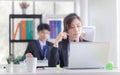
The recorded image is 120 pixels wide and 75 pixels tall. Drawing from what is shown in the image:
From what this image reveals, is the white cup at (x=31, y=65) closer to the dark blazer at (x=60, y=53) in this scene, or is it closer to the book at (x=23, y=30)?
the dark blazer at (x=60, y=53)

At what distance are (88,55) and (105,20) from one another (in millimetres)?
2298

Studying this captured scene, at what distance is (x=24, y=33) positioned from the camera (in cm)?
508

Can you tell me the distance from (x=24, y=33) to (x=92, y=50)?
3.25 meters

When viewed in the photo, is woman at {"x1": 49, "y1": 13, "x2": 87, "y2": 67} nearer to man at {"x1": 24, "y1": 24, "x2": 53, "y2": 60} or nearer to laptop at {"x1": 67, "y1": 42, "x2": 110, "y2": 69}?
laptop at {"x1": 67, "y1": 42, "x2": 110, "y2": 69}

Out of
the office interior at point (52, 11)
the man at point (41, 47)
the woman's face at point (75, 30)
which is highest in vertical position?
the office interior at point (52, 11)

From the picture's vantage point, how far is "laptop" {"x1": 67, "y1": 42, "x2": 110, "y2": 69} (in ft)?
6.43

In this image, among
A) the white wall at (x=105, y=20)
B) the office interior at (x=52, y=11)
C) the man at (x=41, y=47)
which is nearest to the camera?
the white wall at (x=105, y=20)

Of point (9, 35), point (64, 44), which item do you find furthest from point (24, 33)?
point (64, 44)

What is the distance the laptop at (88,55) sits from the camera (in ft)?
6.43

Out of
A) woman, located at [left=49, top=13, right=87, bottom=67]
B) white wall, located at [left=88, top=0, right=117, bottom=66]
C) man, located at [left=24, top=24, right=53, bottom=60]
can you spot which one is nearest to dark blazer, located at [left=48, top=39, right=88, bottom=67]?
woman, located at [left=49, top=13, right=87, bottom=67]

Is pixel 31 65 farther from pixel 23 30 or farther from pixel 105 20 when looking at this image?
pixel 23 30

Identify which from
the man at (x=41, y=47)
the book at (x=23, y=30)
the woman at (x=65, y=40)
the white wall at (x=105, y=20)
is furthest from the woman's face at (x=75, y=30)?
the book at (x=23, y=30)

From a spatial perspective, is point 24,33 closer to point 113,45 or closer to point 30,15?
point 30,15

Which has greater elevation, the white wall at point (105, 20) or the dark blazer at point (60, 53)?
the white wall at point (105, 20)
